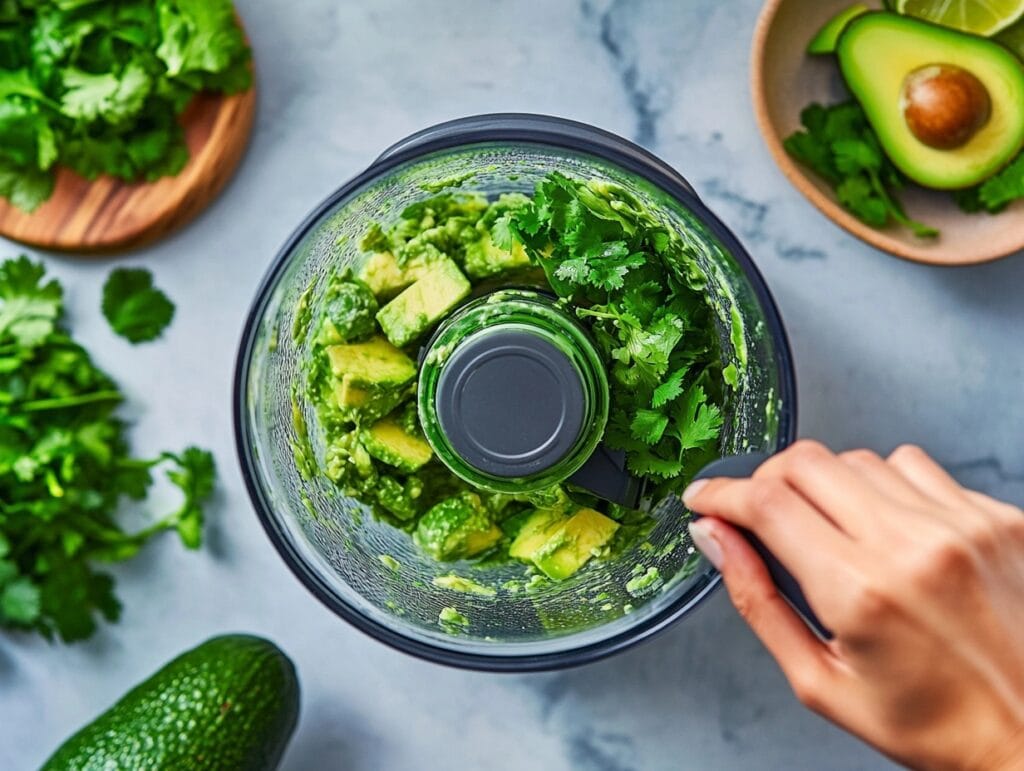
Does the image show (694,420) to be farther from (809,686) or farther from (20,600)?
(20,600)

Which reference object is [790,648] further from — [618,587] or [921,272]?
[921,272]

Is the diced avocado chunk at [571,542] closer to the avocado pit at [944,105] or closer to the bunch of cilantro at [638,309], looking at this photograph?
the bunch of cilantro at [638,309]

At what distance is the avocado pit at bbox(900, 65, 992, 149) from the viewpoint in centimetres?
134

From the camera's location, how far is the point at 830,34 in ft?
4.57

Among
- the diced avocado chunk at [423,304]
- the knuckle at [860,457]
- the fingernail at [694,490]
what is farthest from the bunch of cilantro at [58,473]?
the knuckle at [860,457]

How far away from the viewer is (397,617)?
114 cm

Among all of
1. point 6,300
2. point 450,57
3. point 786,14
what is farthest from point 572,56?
point 6,300

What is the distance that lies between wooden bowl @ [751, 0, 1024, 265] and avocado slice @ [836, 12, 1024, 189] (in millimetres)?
40

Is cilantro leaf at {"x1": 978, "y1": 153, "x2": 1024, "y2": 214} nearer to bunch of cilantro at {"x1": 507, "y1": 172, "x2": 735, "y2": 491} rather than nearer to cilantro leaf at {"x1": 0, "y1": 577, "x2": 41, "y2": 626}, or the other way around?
bunch of cilantro at {"x1": 507, "y1": 172, "x2": 735, "y2": 491}

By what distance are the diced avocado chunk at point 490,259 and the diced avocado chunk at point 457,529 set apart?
0.80ft

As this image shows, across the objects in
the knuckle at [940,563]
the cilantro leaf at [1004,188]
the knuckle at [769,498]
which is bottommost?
the knuckle at [769,498]

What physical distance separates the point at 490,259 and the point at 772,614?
0.48 m

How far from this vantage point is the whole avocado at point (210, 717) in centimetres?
133

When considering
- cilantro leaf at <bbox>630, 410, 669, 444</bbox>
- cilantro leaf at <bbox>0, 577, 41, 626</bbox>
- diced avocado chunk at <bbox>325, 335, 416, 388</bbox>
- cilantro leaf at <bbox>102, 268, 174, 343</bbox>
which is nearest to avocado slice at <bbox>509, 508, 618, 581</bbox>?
cilantro leaf at <bbox>630, 410, 669, 444</bbox>
